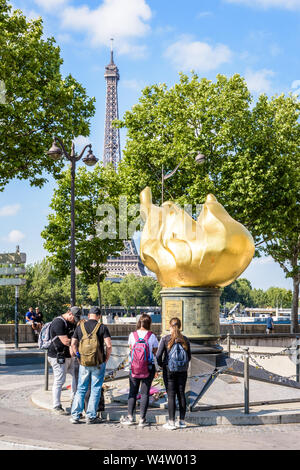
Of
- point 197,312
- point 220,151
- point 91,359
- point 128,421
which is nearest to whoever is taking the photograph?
point 91,359

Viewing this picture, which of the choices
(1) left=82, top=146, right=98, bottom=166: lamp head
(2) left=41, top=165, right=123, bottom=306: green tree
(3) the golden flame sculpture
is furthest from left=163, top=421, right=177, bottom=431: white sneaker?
(2) left=41, top=165, right=123, bottom=306: green tree

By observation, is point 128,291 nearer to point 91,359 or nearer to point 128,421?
point 128,421

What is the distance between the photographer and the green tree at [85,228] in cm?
3891

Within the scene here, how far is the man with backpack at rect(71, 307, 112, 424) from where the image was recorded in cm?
902

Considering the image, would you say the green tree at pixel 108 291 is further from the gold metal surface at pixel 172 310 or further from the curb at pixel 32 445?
the curb at pixel 32 445

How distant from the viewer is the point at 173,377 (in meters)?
8.88

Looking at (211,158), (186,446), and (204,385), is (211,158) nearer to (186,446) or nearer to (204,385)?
(204,385)

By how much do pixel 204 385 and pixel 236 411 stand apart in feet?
3.25

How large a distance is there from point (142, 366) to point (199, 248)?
4329 millimetres

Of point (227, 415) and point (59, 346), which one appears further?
point (59, 346)

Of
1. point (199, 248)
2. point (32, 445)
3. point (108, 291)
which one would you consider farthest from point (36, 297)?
point (108, 291)

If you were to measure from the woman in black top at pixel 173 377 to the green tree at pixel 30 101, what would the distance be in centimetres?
1272

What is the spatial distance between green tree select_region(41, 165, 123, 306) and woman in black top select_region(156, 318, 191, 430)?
2932cm

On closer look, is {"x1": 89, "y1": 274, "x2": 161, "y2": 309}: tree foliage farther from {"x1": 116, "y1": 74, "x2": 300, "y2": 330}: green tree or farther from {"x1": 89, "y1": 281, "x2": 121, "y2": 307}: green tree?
{"x1": 116, "y1": 74, "x2": 300, "y2": 330}: green tree
